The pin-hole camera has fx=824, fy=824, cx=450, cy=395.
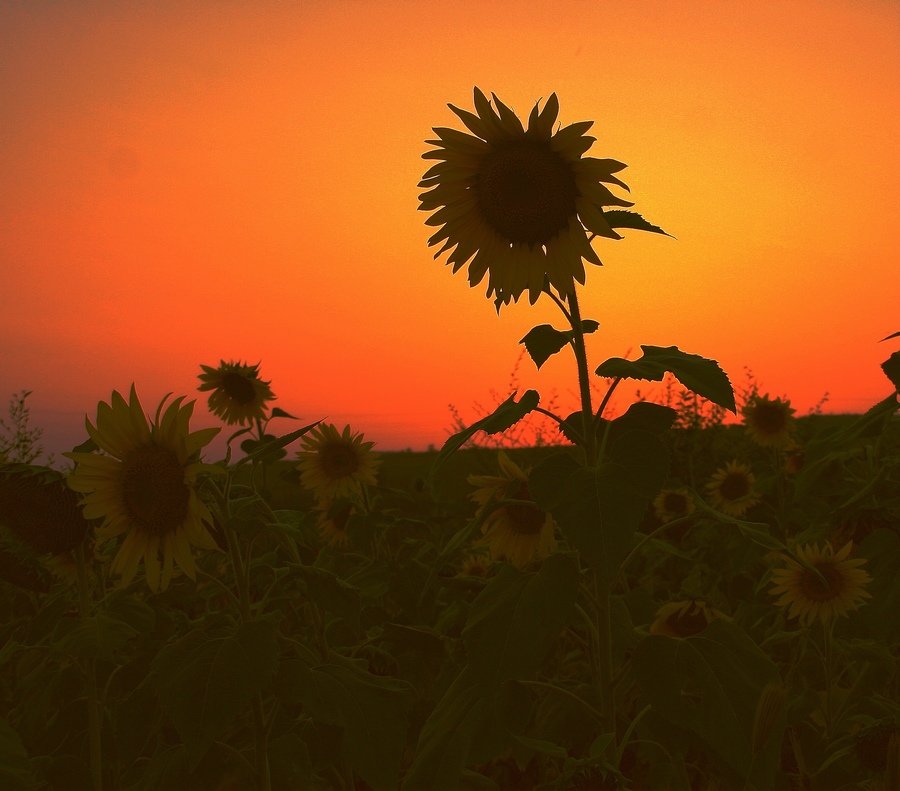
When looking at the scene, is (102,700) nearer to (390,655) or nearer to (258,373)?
(390,655)

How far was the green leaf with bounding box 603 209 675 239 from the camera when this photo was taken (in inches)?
87.7

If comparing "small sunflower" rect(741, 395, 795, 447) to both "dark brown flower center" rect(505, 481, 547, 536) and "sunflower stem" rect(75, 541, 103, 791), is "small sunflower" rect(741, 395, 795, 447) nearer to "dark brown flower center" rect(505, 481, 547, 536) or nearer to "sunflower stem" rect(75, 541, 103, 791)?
"dark brown flower center" rect(505, 481, 547, 536)

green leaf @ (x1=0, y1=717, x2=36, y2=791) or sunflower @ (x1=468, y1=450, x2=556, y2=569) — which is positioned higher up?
sunflower @ (x1=468, y1=450, x2=556, y2=569)

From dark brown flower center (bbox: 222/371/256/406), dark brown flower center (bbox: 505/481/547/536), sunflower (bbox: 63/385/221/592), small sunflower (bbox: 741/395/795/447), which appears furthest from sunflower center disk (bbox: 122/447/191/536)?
small sunflower (bbox: 741/395/795/447)

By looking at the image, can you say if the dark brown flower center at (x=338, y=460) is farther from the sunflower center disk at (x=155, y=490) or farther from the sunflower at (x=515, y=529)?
the sunflower center disk at (x=155, y=490)

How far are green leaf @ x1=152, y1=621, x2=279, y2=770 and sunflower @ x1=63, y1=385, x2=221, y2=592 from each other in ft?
0.70

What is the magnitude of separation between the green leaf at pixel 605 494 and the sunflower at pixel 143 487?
0.94 metres

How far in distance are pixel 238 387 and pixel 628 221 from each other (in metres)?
3.80

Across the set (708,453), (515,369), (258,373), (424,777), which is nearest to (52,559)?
(424,777)

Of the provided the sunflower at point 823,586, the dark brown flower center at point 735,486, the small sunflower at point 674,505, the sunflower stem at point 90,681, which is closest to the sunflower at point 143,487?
the sunflower stem at point 90,681

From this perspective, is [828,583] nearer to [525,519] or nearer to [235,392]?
[525,519]

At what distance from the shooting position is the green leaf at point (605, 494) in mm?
1740

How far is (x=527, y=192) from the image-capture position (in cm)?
256

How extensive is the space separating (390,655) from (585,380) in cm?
188
